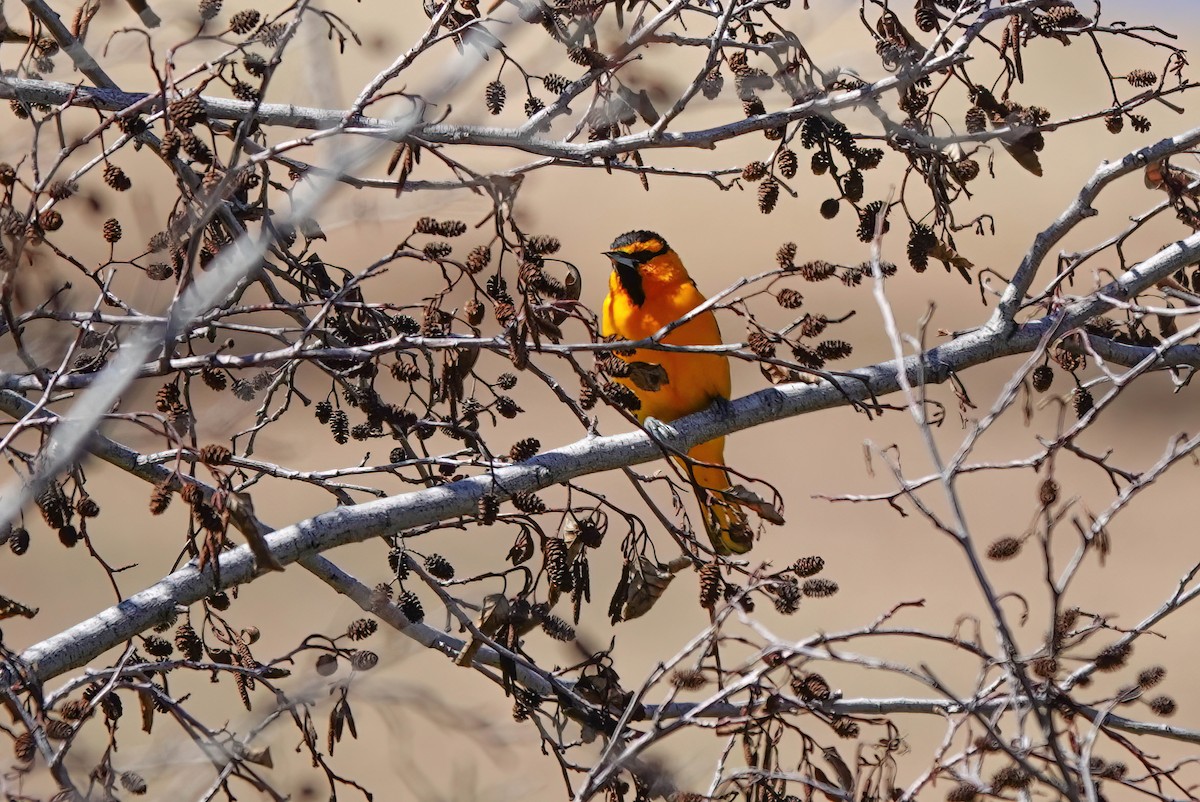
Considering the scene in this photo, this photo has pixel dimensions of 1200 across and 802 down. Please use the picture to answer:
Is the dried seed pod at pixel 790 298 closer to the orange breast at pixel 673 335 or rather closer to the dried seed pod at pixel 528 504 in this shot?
the dried seed pod at pixel 528 504

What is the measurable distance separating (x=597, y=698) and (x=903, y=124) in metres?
1.51

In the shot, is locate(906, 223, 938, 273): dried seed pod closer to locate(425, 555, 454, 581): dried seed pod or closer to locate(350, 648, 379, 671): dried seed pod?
locate(425, 555, 454, 581): dried seed pod

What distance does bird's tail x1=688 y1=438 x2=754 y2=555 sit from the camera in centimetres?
304

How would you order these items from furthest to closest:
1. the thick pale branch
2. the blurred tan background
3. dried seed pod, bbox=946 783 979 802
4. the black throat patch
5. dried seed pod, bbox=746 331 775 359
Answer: the blurred tan background, the black throat patch, the thick pale branch, dried seed pod, bbox=746 331 775 359, dried seed pod, bbox=946 783 979 802

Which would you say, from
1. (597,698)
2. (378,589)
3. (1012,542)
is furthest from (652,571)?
(1012,542)

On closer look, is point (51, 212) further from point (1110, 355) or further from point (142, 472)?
point (1110, 355)

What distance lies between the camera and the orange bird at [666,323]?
4.84 metres

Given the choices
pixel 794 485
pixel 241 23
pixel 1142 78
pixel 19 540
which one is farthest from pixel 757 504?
pixel 794 485

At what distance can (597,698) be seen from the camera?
9.74ft

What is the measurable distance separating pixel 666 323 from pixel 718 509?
0.73 m

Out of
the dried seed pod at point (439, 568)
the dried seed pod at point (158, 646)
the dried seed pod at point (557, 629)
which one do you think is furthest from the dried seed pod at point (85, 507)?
the dried seed pod at point (557, 629)

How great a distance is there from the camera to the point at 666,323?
16.4ft

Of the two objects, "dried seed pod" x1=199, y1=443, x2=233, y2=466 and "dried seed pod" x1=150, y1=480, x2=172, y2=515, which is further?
"dried seed pod" x1=150, y1=480, x2=172, y2=515

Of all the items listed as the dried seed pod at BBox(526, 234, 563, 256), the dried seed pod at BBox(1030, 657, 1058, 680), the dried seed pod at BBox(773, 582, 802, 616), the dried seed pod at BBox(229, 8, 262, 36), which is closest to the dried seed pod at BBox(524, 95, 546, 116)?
the dried seed pod at BBox(526, 234, 563, 256)
